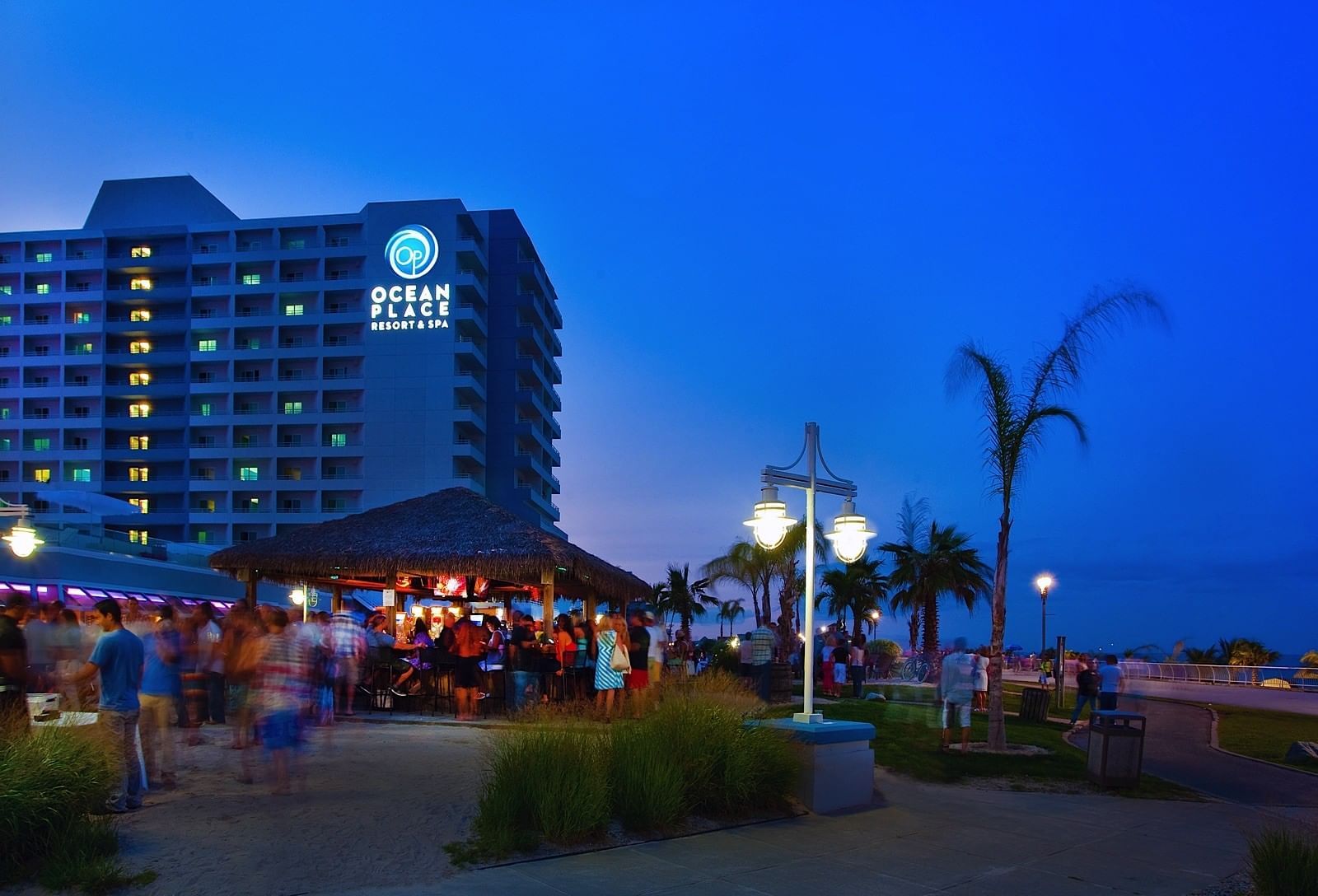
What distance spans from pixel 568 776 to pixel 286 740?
287cm

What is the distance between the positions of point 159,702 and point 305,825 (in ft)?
7.89

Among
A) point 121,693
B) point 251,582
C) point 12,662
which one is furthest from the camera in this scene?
point 251,582

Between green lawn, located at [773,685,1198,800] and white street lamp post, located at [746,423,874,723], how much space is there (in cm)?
336

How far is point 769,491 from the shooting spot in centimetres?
1097

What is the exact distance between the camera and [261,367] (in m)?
71.0

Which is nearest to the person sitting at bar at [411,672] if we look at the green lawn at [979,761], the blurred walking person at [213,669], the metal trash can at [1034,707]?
the blurred walking person at [213,669]

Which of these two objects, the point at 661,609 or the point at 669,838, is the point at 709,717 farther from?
the point at 661,609

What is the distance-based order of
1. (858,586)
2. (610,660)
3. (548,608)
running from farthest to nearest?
(858,586) < (548,608) < (610,660)

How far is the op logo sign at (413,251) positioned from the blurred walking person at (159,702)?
61.5 meters

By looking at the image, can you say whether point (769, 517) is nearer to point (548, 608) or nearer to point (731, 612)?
point (548, 608)

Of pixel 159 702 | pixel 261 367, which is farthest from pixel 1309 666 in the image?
pixel 261 367

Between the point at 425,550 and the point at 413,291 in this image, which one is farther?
the point at 413,291

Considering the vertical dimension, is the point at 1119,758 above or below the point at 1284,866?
below

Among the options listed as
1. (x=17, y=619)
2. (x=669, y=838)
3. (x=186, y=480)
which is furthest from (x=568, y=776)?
(x=186, y=480)
